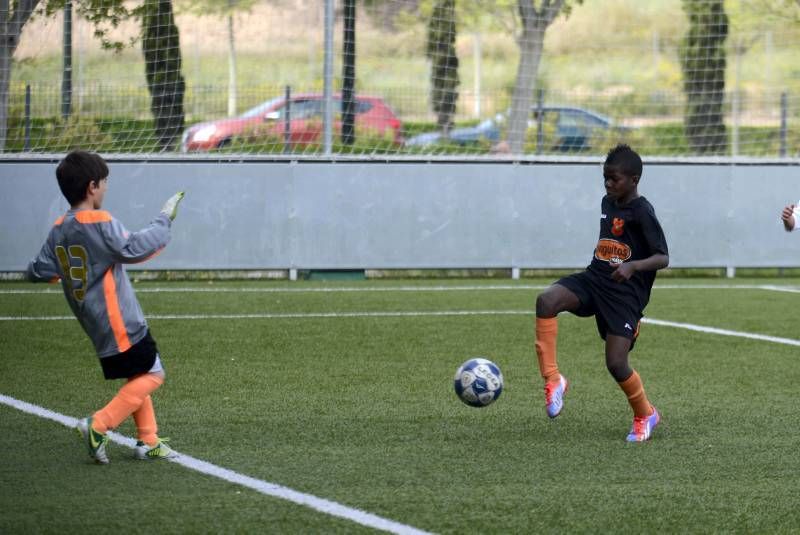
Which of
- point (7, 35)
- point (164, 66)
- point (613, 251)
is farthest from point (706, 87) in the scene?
point (613, 251)

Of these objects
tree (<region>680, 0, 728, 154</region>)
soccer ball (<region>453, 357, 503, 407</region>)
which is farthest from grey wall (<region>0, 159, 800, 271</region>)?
soccer ball (<region>453, 357, 503, 407</region>)

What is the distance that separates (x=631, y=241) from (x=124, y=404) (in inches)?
102

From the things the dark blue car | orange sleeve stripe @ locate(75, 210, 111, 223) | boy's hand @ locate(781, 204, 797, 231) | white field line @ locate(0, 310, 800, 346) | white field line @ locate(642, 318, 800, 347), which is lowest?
white field line @ locate(0, 310, 800, 346)

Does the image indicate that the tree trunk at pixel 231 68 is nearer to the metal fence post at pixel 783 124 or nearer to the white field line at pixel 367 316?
the white field line at pixel 367 316

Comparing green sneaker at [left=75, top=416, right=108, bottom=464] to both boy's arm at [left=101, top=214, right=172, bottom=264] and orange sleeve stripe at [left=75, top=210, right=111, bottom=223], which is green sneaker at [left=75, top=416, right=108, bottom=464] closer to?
boy's arm at [left=101, top=214, right=172, bottom=264]

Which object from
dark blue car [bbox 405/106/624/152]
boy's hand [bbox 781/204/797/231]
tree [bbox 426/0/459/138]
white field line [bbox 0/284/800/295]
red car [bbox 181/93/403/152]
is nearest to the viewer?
boy's hand [bbox 781/204/797/231]

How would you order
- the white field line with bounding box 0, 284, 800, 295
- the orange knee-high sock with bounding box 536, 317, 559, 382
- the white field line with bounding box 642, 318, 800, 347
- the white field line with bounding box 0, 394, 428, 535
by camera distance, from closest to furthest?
the white field line with bounding box 0, 394, 428, 535
the orange knee-high sock with bounding box 536, 317, 559, 382
the white field line with bounding box 642, 318, 800, 347
the white field line with bounding box 0, 284, 800, 295

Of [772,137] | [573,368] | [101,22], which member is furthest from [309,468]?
[772,137]

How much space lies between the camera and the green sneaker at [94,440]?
5402mm

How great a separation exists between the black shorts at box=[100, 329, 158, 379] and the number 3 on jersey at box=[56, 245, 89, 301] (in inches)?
11.8

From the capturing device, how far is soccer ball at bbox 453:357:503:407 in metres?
6.40

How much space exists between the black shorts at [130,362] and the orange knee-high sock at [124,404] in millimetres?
44

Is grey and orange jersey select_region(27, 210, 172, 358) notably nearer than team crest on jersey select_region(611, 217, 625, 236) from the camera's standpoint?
Yes

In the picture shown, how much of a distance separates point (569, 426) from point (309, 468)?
1652 mm
